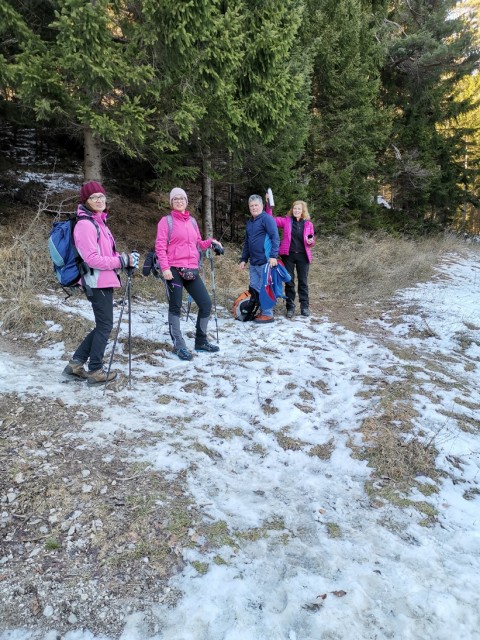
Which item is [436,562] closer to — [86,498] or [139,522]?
[139,522]

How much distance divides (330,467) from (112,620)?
7.22 ft

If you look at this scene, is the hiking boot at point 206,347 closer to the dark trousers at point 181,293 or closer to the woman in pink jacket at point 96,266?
the dark trousers at point 181,293

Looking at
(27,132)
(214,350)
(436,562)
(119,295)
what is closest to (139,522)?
(436,562)

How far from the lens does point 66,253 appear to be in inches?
173

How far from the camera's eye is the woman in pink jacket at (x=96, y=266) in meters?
4.31

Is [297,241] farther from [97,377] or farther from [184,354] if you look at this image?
[97,377]

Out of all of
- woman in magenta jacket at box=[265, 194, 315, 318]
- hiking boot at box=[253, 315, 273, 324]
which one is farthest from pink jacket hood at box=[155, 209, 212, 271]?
woman in magenta jacket at box=[265, 194, 315, 318]

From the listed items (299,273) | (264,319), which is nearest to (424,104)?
(299,273)

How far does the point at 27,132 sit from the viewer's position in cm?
1355

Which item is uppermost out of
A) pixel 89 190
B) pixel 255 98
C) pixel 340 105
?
pixel 340 105

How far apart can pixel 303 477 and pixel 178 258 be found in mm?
3244

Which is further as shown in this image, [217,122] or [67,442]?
[217,122]

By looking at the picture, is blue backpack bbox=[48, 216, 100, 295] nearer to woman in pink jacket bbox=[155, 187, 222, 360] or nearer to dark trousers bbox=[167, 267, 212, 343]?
woman in pink jacket bbox=[155, 187, 222, 360]

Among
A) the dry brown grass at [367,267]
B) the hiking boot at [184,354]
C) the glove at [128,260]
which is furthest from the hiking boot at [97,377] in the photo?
the dry brown grass at [367,267]
